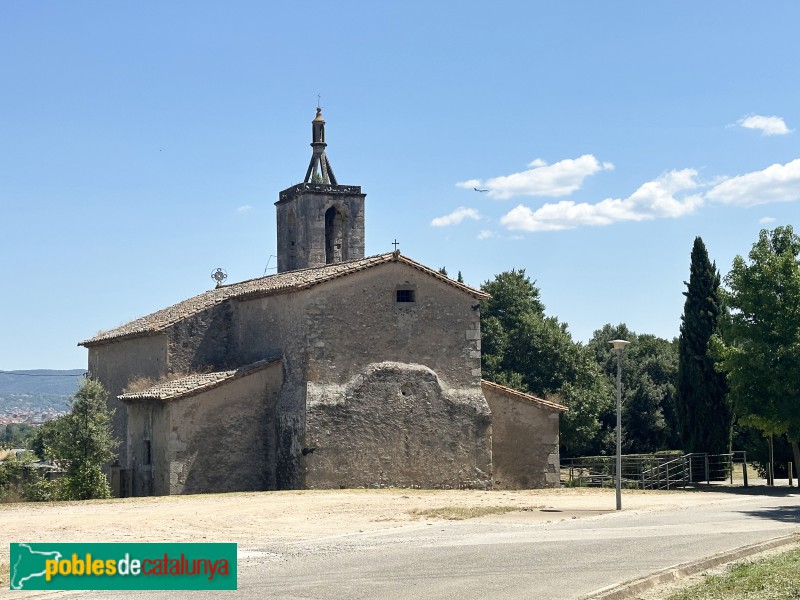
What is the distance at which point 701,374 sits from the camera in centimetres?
4091

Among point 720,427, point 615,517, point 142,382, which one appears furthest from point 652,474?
point 142,382

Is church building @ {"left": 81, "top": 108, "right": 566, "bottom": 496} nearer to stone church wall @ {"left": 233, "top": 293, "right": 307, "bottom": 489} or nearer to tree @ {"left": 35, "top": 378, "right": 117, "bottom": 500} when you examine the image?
stone church wall @ {"left": 233, "top": 293, "right": 307, "bottom": 489}

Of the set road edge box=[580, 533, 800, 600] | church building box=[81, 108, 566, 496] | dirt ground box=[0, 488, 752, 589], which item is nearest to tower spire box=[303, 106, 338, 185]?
church building box=[81, 108, 566, 496]

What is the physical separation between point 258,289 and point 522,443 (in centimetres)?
975

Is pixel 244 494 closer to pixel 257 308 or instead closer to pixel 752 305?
pixel 257 308

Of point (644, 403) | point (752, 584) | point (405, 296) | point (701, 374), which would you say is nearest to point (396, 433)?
point (405, 296)

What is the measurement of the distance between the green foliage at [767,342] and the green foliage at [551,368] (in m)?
18.5

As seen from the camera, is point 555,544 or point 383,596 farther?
point 555,544

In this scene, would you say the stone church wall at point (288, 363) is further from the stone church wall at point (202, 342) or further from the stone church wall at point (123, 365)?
the stone church wall at point (123, 365)

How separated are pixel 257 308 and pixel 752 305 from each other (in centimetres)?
1551

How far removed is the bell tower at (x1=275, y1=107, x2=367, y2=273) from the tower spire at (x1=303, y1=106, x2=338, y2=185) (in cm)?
21

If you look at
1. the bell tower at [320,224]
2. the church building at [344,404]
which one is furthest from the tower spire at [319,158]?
the church building at [344,404]

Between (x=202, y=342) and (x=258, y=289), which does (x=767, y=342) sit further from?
(x=202, y=342)

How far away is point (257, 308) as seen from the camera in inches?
1374
